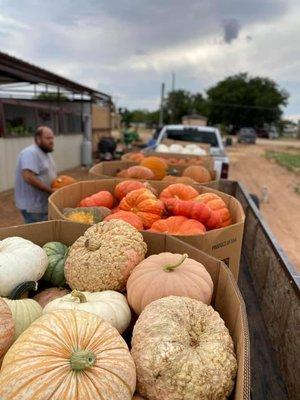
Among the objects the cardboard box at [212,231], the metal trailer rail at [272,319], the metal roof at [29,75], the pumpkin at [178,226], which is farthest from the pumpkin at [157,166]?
the metal roof at [29,75]

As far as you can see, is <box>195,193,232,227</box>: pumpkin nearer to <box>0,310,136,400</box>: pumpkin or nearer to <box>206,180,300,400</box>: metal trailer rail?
<box>206,180,300,400</box>: metal trailer rail

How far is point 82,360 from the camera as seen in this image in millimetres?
1259

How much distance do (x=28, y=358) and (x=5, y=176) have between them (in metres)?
11.7

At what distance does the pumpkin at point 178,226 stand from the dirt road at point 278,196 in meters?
4.84

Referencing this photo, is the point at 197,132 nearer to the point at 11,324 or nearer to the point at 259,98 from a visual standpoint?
the point at 11,324

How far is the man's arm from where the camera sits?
5062 millimetres

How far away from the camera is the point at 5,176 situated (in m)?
12.2

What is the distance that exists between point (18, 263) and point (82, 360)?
2.93ft

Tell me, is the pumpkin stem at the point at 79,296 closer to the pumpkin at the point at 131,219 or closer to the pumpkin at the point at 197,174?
the pumpkin at the point at 131,219

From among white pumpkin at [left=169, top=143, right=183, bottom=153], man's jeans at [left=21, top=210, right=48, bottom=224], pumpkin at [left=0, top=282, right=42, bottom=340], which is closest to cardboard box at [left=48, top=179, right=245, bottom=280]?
pumpkin at [left=0, top=282, right=42, bottom=340]

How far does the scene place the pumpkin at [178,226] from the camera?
2738 mm

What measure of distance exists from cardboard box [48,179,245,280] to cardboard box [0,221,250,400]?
0.17 meters

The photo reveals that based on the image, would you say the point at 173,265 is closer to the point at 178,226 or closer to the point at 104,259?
the point at 104,259

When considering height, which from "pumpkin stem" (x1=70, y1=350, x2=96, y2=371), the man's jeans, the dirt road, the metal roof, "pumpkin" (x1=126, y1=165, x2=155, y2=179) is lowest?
the dirt road
